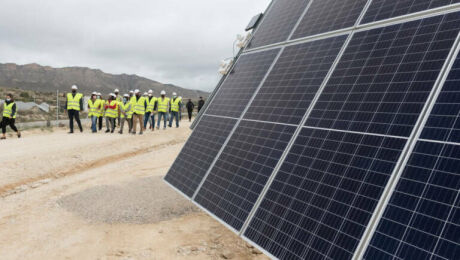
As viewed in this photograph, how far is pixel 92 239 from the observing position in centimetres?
613

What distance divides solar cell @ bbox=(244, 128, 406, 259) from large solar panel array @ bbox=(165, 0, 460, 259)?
13 millimetres

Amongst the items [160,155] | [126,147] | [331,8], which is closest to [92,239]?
[331,8]

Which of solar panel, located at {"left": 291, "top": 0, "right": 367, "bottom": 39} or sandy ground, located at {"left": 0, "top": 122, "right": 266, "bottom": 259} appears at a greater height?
solar panel, located at {"left": 291, "top": 0, "right": 367, "bottom": 39}

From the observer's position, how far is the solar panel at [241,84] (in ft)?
22.4

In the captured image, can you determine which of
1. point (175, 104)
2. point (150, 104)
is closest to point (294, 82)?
point (150, 104)

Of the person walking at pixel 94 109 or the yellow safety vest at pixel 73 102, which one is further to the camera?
the person walking at pixel 94 109

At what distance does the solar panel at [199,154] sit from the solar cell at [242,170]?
1.06 feet

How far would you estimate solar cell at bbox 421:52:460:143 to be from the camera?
3.32 m

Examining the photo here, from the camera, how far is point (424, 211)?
3.05 m

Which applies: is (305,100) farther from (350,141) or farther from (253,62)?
(253,62)

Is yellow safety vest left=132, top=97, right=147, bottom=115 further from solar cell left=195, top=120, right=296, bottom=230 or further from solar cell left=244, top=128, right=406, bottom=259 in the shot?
solar cell left=244, top=128, right=406, bottom=259

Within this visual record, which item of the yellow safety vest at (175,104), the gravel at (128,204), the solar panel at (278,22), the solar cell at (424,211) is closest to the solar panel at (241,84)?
the solar panel at (278,22)

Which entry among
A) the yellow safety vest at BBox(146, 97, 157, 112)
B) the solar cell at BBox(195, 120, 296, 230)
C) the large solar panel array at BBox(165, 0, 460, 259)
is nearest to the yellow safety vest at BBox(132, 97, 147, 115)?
the yellow safety vest at BBox(146, 97, 157, 112)

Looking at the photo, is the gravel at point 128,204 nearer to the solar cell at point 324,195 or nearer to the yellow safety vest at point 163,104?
the solar cell at point 324,195
